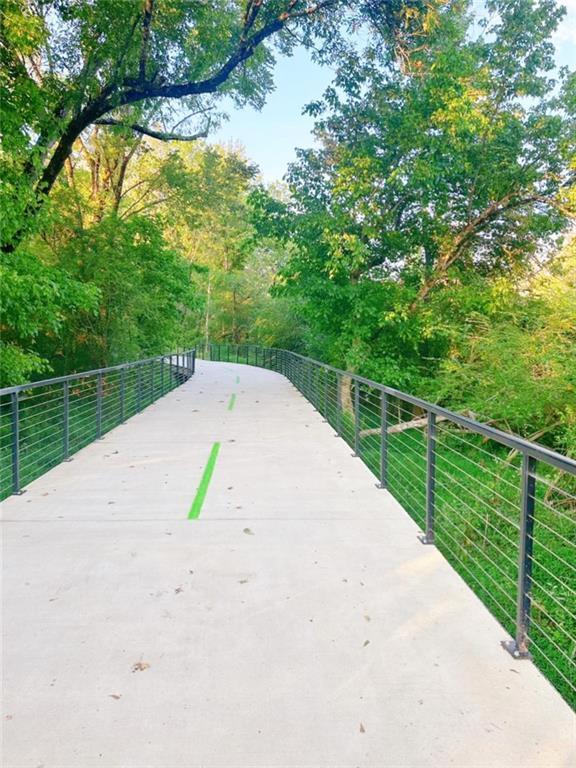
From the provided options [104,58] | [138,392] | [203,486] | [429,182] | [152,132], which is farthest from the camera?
[152,132]

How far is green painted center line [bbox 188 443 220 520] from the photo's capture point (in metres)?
4.35

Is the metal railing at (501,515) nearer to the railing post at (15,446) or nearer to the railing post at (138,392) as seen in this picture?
the railing post at (15,446)

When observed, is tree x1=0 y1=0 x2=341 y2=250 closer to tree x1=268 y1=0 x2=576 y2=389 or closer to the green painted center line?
tree x1=268 y1=0 x2=576 y2=389

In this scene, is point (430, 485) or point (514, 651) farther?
point (430, 485)

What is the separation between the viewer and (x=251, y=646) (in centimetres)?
244

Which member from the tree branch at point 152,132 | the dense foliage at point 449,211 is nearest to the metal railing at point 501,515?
the dense foliage at point 449,211

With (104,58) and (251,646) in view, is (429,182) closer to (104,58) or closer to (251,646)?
(104,58)

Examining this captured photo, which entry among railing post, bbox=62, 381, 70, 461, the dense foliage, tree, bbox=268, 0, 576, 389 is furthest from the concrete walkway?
tree, bbox=268, 0, 576, 389

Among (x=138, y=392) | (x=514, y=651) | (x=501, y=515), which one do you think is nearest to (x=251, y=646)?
(x=514, y=651)

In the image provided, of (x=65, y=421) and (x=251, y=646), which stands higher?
(x=65, y=421)

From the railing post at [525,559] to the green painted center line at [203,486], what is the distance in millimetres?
2518

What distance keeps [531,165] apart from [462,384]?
5.66 m

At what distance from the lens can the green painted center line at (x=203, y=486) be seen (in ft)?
14.3

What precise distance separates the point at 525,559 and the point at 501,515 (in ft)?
1.40
